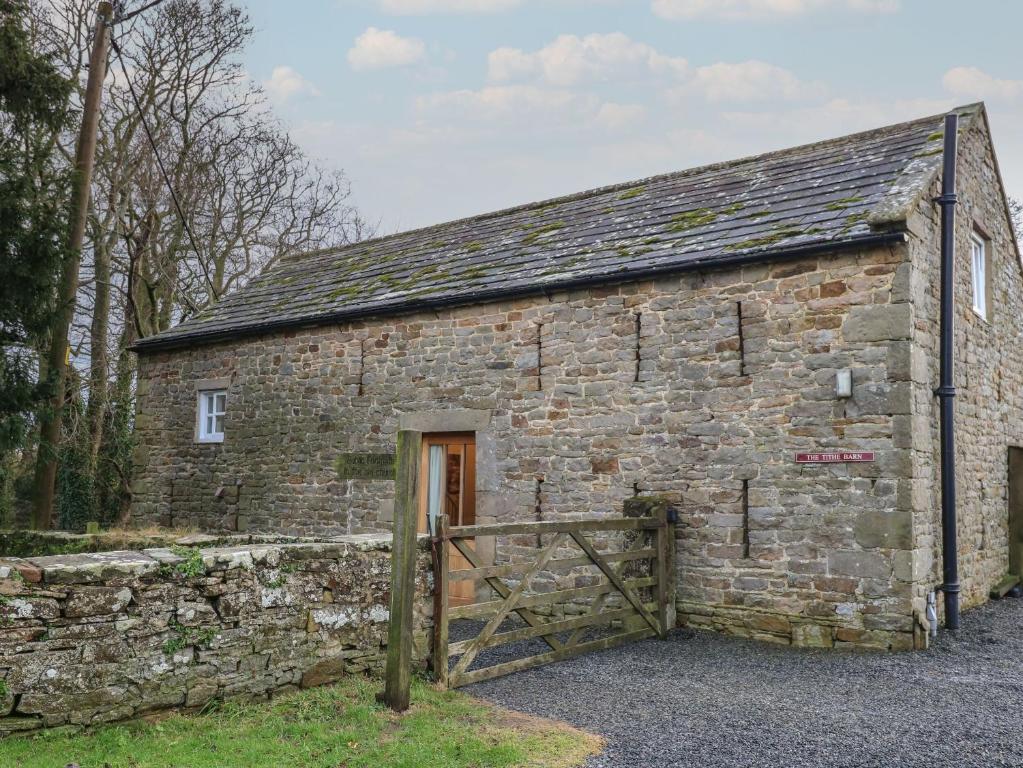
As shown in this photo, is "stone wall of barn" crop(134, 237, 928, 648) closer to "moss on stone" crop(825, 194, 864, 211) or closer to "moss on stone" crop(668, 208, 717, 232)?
"moss on stone" crop(825, 194, 864, 211)

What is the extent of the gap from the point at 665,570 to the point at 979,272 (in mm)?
6138

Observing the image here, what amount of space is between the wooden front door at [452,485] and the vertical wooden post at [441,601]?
3.97 metres

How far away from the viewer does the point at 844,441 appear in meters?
7.87

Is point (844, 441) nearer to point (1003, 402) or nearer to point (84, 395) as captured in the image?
point (1003, 402)

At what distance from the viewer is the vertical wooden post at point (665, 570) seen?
834 cm

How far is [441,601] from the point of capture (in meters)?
6.27

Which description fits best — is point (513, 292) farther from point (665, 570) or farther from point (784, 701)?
point (784, 701)

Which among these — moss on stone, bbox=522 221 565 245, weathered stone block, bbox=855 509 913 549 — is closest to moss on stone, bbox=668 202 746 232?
moss on stone, bbox=522 221 565 245

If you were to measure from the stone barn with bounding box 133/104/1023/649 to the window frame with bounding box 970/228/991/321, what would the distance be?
0.06 meters

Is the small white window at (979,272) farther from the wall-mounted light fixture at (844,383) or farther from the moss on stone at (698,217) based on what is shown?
the wall-mounted light fixture at (844,383)

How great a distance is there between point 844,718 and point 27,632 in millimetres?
5078

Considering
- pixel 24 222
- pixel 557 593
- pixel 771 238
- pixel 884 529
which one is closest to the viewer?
pixel 557 593

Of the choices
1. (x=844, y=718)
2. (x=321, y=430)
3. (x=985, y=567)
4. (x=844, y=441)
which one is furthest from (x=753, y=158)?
(x=844, y=718)

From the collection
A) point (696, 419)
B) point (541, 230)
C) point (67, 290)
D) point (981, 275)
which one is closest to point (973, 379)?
point (981, 275)
